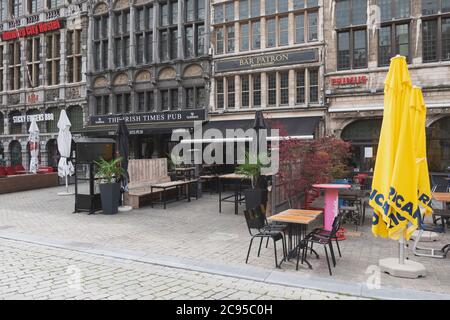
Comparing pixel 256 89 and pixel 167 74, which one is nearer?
pixel 256 89

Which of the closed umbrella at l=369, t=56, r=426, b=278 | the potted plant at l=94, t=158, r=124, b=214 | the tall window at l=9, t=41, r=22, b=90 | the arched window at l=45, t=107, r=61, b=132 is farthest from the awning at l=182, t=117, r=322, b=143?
the tall window at l=9, t=41, r=22, b=90

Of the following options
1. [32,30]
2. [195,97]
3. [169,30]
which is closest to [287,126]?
[195,97]

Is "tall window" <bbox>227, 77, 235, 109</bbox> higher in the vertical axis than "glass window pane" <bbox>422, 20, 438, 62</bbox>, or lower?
lower

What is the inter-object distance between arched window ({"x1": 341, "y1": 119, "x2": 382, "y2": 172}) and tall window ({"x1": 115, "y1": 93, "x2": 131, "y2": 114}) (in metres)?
13.3

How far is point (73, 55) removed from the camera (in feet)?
84.8

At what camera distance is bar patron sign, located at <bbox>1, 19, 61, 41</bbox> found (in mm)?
26327

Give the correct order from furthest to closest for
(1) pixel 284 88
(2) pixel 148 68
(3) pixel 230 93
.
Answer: (2) pixel 148 68 → (3) pixel 230 93 → (1) pixel 284 88

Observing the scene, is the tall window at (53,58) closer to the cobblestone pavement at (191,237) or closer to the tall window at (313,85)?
the cobblestone pavement at (191,237)

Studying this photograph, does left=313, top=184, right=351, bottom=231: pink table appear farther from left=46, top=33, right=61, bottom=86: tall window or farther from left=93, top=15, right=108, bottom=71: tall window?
left=46, top=33, right=61, bottom=86: tall window

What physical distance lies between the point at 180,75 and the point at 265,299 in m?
17.8

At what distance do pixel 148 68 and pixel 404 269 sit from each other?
19612 mm

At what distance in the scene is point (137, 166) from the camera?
13180 mm

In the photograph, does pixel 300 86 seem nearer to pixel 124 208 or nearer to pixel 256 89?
pixel 256 89

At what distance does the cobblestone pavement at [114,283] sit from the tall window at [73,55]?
21.4 metres
